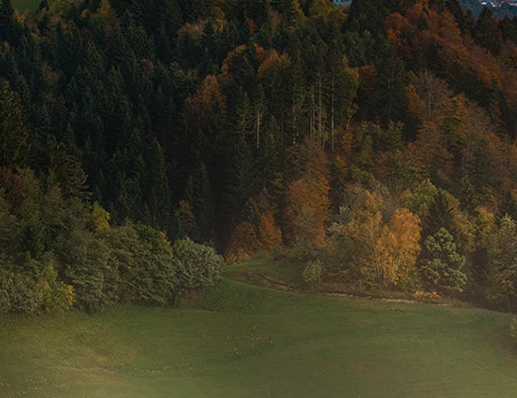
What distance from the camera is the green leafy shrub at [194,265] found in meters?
89.2

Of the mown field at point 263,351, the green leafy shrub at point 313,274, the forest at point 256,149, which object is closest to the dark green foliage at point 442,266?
the forest at point 256,149

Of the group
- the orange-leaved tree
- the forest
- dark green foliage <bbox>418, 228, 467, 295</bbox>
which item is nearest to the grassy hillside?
the forest

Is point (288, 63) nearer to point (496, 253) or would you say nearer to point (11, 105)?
point (11, 105)

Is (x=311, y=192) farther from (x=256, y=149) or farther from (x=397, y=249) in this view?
(x=397, y=249)

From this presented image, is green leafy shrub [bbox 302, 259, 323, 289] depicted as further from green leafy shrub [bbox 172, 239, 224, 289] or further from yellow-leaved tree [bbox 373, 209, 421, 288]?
green leafy shrub [bbox 172, 239, 224, 289]

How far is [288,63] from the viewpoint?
488 feet

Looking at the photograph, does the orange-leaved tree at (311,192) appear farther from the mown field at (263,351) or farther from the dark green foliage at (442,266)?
the mown field at (263,351)

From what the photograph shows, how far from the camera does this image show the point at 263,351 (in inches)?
3081

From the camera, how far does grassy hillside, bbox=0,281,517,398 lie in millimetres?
68000

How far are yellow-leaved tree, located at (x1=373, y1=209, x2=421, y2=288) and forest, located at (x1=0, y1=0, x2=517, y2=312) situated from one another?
192mm

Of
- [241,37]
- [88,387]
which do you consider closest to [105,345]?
[88,387]

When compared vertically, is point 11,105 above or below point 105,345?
above

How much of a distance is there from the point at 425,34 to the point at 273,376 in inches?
4273

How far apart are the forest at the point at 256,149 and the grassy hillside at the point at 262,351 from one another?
13.8ft
